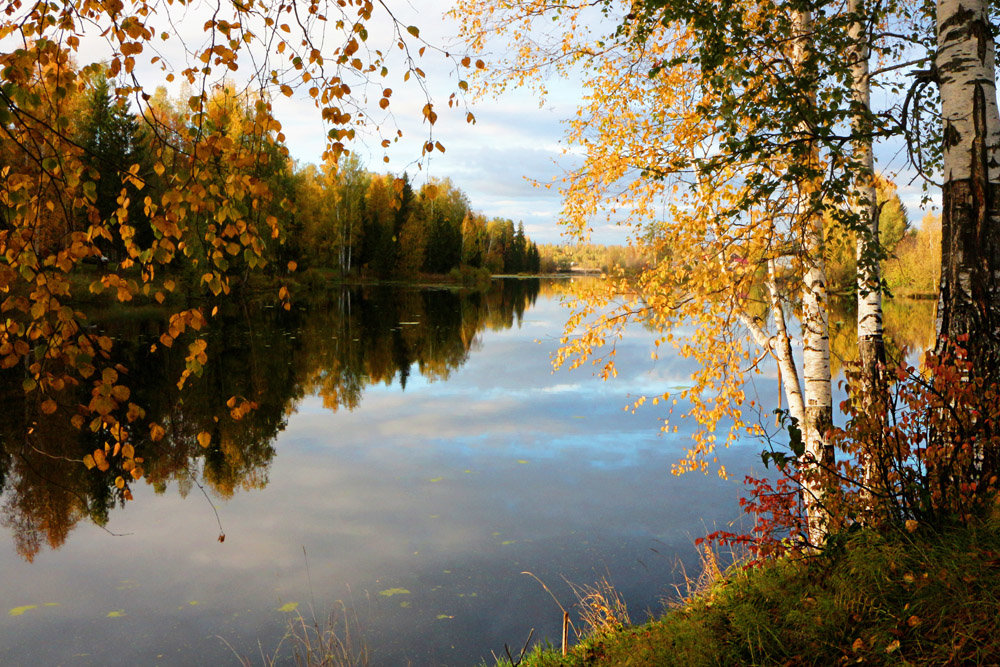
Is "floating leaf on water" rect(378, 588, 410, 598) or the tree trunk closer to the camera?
the tree trunk

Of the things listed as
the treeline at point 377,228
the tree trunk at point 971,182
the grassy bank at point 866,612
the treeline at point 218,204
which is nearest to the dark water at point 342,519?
the treeline at point 218,204

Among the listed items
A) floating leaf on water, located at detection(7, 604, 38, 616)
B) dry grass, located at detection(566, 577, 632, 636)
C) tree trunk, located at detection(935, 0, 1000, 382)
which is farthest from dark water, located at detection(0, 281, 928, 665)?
tree trunk, located at detection(935, 0, 1000, 382)

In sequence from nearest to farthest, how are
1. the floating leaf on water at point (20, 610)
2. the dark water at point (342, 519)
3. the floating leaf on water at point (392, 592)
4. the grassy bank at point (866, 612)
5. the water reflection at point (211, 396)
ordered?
1. the grassy bank at point (866, 612)
2. the dark water at point (342, 519)
3. the floating leaf on water at point (20, 610)
4. the floating leaf on water at point (392, 592)
5. the water reflection at point (211, 396)

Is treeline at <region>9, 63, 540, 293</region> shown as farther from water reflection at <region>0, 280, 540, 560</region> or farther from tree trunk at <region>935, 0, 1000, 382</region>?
tree trunk at <region>935, 0, 1000, 382</region>

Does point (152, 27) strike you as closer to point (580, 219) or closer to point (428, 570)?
point (580, 219)

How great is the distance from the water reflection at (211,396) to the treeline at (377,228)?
41.1 feet

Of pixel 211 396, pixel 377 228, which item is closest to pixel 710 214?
pixel 211 396

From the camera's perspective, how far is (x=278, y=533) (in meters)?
8.62

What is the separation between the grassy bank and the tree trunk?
122 cm

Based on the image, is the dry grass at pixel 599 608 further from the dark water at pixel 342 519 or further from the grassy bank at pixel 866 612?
the grassy bank at pixel 866 612

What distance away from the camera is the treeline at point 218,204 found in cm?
294

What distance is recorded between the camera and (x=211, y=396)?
14.9m

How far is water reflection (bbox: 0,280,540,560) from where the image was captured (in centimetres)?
938

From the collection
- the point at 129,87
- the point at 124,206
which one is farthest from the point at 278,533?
the point at 129,87
